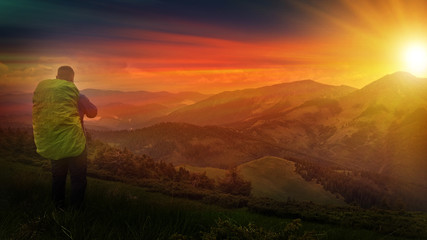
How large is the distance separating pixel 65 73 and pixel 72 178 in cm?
224

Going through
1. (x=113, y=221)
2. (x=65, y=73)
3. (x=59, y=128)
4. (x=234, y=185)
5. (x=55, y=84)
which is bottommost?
(x=234, y=185)

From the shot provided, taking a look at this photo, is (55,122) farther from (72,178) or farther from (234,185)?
(234,185)

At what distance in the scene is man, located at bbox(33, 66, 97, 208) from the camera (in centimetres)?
727

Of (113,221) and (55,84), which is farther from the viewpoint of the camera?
(55,84)

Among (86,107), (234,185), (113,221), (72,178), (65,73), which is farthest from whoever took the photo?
(234,185)

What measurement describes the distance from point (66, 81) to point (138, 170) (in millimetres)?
124992

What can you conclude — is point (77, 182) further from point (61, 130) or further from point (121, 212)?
point (121, 212)

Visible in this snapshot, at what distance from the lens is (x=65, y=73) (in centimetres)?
769

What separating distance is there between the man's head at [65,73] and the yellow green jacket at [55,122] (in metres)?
0.27

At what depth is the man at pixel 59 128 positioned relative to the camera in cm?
727

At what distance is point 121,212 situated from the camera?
17.0 feet

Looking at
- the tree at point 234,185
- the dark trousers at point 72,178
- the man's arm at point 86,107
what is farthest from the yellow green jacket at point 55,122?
the tree at point 234,185

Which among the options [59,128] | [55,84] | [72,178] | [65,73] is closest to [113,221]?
[72,178]

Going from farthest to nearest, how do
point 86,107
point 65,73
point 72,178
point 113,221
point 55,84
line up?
point 86,107 → point 65,73 → point 55,84 → point 72,178 → point 113,221
